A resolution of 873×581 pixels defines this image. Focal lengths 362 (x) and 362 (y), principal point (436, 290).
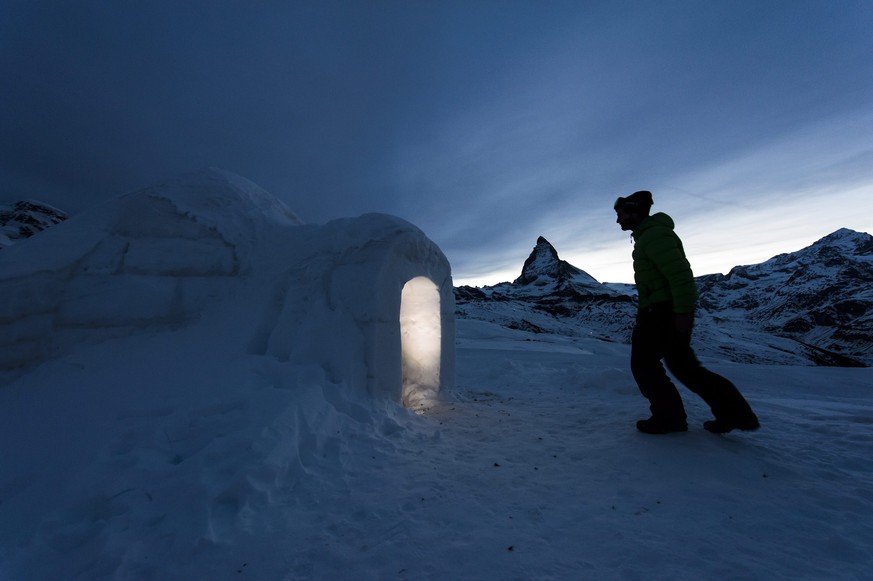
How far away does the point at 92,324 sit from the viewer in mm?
3949

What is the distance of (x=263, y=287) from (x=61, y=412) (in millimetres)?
Result: 2229

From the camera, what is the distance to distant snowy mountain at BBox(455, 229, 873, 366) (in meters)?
28.3

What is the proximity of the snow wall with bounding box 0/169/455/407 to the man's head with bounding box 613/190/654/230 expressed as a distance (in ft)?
9.05

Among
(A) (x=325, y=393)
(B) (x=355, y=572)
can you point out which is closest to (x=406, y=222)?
(A) (x=325, y=393)

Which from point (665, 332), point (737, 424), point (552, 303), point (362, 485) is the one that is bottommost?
point (362, 485)

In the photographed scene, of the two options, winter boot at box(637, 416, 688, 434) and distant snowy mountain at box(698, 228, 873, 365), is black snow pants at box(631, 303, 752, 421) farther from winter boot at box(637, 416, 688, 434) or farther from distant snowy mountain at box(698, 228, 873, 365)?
distant snowy mountain at box(698, 228, 873, 365)

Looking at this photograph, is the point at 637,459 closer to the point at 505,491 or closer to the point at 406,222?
the point at 505,491

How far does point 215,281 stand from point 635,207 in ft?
Result: 16.6

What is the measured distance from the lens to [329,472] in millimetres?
3012

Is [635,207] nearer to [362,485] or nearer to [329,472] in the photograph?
→ [362,485]

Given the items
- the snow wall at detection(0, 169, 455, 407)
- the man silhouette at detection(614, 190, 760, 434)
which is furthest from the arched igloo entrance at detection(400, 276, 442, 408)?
the man silhouette at detection(614, 190, 760, 434)

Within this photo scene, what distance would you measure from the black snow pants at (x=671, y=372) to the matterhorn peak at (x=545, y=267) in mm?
66036

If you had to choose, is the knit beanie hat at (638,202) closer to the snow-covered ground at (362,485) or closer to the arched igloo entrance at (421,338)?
the snow-covered ground at (362,485)

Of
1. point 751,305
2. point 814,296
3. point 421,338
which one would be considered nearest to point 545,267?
point 814,296
